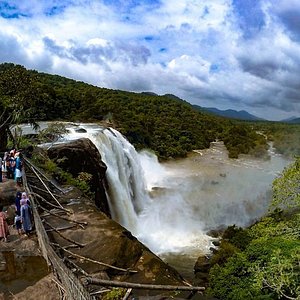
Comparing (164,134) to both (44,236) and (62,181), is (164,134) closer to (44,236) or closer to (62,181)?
(62,181)

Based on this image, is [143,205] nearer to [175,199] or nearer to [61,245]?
[175,199]

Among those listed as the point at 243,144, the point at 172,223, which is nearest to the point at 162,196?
the point at 172,223

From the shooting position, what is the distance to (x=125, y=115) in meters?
44.2

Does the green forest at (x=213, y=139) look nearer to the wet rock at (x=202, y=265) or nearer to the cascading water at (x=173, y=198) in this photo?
the wet rock at (x=202, y=265)

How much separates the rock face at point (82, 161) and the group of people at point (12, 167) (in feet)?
13.1

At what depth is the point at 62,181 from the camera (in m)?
17.2

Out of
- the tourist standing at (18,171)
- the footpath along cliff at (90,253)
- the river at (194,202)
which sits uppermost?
the tourist standing at (18,171)

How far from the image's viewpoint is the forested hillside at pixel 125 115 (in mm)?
19469

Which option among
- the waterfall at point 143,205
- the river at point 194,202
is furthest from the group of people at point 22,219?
the waterfall at point 143,205

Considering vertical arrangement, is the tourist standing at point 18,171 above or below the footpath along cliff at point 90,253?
above

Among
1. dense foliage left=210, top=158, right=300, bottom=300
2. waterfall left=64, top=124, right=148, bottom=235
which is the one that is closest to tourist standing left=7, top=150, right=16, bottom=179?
waterfall left=64, top=124, right=148, bottom=235

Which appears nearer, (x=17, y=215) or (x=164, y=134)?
(x=17, y=215)

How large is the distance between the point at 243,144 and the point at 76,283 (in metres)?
50.1

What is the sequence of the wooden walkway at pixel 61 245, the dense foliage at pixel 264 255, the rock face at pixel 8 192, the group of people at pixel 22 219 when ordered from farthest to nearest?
1. the rock face at pixel 8 192
2. the dense foliage at pixel 264 255
3. the group of people at pixel 22 219
4. the wooden walkway at pixel 61 245
